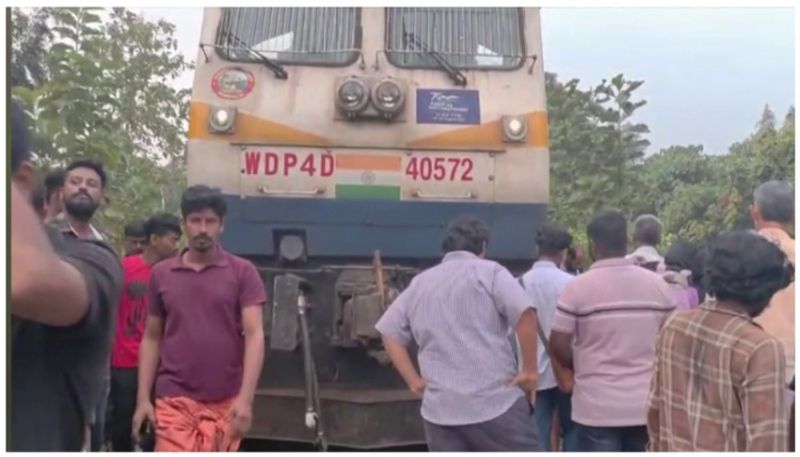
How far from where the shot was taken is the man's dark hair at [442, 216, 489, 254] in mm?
4684

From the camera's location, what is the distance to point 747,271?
3.11 m

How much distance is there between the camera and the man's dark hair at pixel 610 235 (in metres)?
4.69

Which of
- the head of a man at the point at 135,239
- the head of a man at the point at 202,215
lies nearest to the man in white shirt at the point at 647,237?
the head of a man at the point at 202,215

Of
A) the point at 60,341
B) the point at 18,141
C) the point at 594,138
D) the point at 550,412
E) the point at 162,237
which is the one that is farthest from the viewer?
the point at 594,138

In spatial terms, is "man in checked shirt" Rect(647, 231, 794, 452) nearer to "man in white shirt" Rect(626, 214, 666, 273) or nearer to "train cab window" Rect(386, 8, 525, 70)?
"man in white shirt" Rect(626, 214, 666, 273)

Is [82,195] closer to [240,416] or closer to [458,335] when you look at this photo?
[240,416]

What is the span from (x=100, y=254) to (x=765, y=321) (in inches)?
111

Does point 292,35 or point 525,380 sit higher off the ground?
point 292,35

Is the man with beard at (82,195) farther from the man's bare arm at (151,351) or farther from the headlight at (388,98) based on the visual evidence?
the headlight at (388,98)

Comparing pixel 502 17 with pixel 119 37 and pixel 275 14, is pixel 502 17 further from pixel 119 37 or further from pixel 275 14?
pixel 119 37

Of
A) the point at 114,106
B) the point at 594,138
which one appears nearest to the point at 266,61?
the point at 114,106

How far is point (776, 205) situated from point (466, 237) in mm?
1252

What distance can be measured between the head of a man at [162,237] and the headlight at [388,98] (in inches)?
49.6

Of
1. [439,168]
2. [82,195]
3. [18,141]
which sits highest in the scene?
[439,168]
